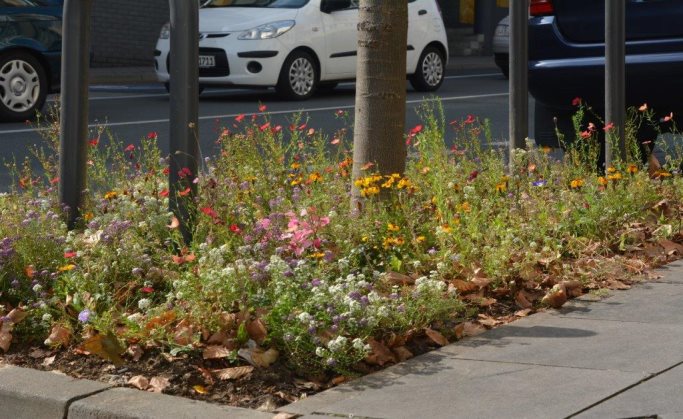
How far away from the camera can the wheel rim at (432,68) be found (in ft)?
65.4

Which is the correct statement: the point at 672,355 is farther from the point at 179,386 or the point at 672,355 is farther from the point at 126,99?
the point at 126,99

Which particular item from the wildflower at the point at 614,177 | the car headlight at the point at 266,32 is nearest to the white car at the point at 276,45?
the car headlight at the point at 266,32

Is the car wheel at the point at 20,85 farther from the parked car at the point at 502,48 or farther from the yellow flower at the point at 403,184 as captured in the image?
the parked car at the point at 502,48

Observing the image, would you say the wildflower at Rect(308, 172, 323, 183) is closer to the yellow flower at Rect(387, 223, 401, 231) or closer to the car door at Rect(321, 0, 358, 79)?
the yellow flower at Rect(387, 223, 401, 231)

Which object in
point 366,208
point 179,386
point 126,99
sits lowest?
point 179,386

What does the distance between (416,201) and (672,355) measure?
6.98ft

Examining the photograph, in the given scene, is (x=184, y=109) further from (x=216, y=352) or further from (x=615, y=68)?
(x=615, y=68)

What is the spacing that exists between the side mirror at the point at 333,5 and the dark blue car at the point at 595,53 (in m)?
9.49

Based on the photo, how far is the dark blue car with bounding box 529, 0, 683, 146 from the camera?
844 cm

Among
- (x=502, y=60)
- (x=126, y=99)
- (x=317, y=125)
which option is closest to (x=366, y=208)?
(x=317, y=125)

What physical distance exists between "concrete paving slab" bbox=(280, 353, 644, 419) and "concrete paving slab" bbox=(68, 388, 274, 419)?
190mm

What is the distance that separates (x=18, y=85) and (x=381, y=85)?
8.34 m

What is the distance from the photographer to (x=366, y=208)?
6477 millimetres

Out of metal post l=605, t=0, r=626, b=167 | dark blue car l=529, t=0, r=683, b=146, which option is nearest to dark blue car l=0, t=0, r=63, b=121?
dark blue car l=529, t=0, r=683, b=146
